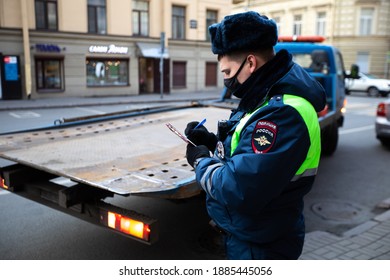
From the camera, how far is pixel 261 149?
1639 mm

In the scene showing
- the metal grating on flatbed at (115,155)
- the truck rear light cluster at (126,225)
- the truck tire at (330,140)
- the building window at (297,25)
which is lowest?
the truck tire at (330,140)

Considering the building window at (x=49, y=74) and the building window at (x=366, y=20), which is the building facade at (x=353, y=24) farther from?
the building window at (x=49, y=74)

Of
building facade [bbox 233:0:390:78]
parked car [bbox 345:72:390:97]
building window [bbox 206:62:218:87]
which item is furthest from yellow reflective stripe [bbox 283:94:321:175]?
building facade [bbox 233:0:390:78]

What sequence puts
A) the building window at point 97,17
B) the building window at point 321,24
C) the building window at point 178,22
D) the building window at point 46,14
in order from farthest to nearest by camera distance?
the building window at point 321,24, the building window at point 178,22, the building window at point 97,17, the building window at point 46,14

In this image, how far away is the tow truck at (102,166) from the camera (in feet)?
8.91

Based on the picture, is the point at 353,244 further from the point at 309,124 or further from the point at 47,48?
the point at 47,48

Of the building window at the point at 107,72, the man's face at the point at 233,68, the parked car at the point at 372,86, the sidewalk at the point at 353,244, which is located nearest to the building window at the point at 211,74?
the building window at the point at 107,72

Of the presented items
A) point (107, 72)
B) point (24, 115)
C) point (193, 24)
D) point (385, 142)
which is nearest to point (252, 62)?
point (385, 142)

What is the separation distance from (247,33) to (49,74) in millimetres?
17159

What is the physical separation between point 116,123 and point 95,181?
2.44 m

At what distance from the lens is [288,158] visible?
5.37 ft

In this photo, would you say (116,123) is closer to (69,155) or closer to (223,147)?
(69,155)

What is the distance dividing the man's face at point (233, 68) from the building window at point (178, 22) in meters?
20.2

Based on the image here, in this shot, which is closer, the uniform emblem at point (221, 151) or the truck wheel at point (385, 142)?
the uniform emblem at point (221, 151)
